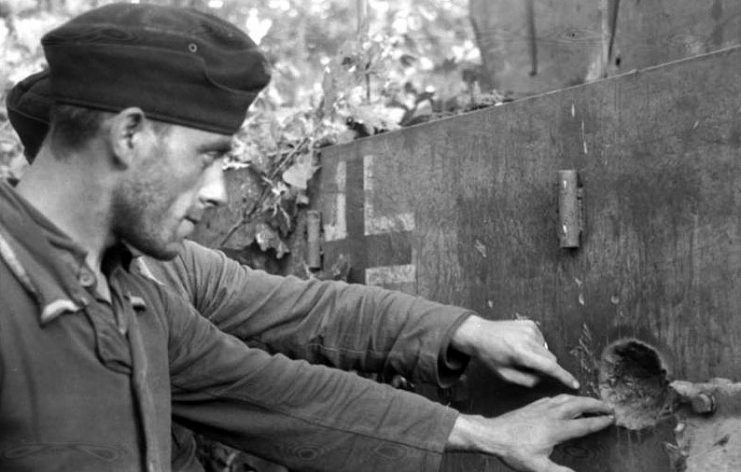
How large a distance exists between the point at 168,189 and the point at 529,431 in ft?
3.20

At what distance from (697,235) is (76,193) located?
1.29 metres

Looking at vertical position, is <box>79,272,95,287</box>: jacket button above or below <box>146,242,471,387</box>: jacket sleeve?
above

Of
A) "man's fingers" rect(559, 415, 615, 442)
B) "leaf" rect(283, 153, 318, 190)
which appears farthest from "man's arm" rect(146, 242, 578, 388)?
"leaf" rect(283, 153, 318, 190)

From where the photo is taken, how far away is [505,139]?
2947mm

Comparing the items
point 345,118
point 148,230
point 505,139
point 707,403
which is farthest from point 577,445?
point 345,118

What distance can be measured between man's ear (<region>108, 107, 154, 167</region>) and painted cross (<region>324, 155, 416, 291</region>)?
1246 millimetres

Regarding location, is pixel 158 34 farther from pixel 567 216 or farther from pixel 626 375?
pixel 626 375

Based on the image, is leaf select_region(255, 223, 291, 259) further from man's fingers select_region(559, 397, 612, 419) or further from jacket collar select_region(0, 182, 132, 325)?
jacket collar select_region(0, 182, 132, 325)

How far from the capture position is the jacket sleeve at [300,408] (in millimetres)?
2592

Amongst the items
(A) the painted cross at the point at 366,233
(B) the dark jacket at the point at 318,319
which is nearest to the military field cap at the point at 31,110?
(B) the dark jacket at the point at 318,319

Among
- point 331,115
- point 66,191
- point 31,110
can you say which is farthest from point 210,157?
point 331,115

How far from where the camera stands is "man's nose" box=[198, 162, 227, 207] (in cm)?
229

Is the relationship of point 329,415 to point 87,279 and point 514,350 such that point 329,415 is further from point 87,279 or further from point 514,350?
point 87,279

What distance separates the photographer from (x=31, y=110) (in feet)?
8.95
